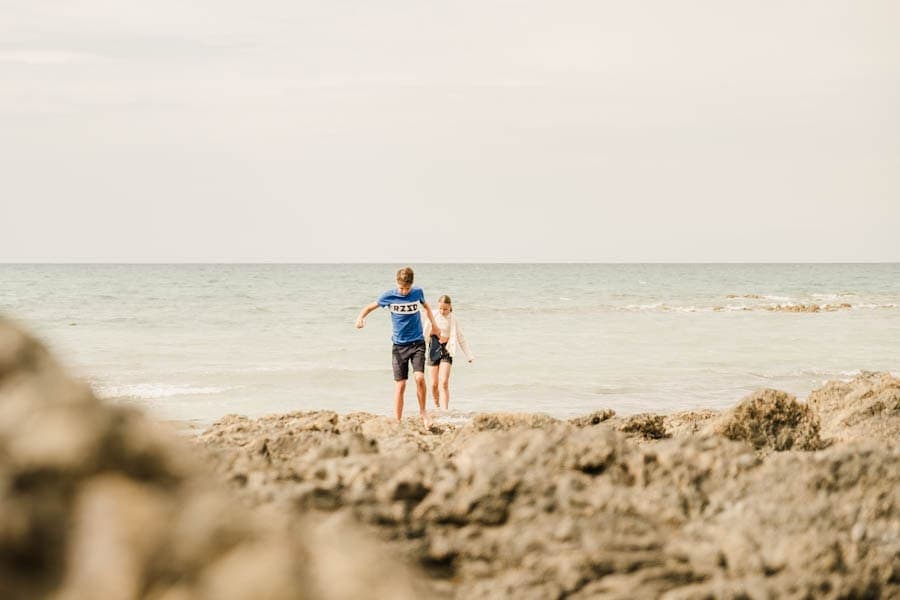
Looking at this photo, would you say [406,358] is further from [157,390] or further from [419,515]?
[419,515]

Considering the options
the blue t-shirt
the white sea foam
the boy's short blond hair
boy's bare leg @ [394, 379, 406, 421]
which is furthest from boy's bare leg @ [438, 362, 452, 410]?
the white sea foam

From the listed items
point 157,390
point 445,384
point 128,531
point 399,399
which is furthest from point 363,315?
point 128,531

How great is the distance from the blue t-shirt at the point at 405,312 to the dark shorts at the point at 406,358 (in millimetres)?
76

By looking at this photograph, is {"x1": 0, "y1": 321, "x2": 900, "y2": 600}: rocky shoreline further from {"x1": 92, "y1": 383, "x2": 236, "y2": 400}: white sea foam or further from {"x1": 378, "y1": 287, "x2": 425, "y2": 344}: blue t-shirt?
{"x1": 92, "y1": 383, "x2": 236, "y2": 400}: white sea foam

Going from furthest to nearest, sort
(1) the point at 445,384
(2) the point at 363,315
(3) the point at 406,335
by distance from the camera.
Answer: (1) the point at 445,384 → (3) the point at 406,335 → (2) the point at 363,315

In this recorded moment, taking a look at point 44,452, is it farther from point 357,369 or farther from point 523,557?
point 357,369

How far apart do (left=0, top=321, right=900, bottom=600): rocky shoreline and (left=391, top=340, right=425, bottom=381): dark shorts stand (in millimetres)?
8383

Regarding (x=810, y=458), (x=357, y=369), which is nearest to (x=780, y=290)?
(x=357, y=369)

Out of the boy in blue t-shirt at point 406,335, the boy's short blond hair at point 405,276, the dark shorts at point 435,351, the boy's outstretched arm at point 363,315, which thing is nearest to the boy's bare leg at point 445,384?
the dark shorts at point 435,351

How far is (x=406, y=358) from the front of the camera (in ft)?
38.5

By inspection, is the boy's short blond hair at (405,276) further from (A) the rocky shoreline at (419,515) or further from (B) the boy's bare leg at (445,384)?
(A) the rocky shoreline at (419,515)

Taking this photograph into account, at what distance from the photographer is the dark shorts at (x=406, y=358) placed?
11.7 metres

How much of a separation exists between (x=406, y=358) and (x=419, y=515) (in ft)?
31.6

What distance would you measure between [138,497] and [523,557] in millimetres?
1139
